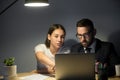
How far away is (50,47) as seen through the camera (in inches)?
124

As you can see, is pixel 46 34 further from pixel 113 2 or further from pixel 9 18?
pixel 113 2

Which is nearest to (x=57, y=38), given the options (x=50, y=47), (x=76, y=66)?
(x=50, y=47)

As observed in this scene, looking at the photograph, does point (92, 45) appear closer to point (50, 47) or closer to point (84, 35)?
point (84, 35)

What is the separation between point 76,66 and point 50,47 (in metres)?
1.07

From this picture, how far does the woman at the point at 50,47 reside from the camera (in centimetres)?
292

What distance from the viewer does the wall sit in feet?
10.6

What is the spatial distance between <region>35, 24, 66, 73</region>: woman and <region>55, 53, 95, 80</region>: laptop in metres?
0.67

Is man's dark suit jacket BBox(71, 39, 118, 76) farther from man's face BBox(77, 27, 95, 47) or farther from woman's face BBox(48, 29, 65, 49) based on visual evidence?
woman's face BBox(48, 29, 65, 49)

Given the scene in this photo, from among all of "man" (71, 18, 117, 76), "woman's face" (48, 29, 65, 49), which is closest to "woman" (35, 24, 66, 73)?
"woman's face" (48, 29, 65, 49)

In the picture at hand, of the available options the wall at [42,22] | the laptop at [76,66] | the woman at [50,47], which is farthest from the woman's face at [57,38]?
the laptop at [76,66]

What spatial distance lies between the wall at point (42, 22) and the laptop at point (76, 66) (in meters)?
1.19

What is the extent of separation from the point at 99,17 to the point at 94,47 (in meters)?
0.50

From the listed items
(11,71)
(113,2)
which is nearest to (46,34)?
(113,2)

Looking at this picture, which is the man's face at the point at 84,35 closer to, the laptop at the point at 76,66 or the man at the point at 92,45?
the man at the point at 92,45
